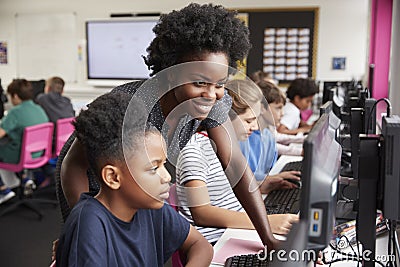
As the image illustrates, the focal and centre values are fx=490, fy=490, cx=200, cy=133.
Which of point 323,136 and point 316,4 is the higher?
point 316,4

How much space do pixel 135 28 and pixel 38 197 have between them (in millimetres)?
2953

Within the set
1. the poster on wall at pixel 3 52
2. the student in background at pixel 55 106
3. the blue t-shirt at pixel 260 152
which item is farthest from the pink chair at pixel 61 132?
the poster on wall at pixel 3 52

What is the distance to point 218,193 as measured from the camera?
1697 millimetres

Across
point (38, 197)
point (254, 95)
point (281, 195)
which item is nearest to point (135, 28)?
point (38, 197)

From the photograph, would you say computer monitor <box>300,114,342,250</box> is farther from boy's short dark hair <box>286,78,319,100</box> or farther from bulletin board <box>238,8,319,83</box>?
bulletin board <box>238,8,319,83</box>

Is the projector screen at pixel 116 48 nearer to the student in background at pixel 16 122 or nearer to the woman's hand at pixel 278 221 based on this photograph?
the student in background at pixel 16 122

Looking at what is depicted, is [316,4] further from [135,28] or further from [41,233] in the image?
[41,233]

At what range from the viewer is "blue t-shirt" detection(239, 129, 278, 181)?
7.17ft

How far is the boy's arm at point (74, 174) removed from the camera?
4.30ft

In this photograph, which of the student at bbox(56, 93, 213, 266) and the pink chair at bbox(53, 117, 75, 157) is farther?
the pink chair at bbox(53, 117, 75, 157)

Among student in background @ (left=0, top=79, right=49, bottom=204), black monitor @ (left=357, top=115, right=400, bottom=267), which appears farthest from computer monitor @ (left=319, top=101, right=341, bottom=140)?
student in background @ (left=0, top=79, right=49, bottom=204)

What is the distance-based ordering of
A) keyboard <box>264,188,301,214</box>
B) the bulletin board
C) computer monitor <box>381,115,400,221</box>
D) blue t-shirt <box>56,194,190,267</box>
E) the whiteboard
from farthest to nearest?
the whiteboard
the bulletin board
keyboard <box>264,188,301,214</box>
blue t-shirt <box>56,194,190,267</box>
computer monitor <box>381,115,400,221</box>

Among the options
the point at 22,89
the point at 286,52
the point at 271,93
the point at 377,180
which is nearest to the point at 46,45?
the point at 22,89

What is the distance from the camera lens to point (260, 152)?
2.43 metres
